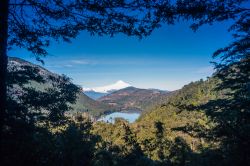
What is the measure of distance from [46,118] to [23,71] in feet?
7.49

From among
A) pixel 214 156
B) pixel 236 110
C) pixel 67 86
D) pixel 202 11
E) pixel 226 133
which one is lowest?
pixel 214 156

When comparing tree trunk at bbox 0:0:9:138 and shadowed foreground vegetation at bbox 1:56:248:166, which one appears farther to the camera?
shadowed foreground vegetation at bbox 1:56:248:166

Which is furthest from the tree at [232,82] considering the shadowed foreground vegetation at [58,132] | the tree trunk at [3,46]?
the tree trunk at [3,46]

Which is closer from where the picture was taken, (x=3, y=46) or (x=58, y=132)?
(x=3, y=46)

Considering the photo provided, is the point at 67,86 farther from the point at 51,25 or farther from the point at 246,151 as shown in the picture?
the point at 246,151

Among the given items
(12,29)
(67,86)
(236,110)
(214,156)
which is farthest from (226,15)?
(67,86)

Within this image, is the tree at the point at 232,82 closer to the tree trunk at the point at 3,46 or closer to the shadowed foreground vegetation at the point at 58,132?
the shadowed foreground vegetation at the point at 58,132

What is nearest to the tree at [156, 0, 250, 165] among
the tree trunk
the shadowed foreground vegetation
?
the shadowed foreground vegetation

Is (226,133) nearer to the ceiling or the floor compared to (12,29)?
nearer to the floor

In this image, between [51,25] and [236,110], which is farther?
[236,110]

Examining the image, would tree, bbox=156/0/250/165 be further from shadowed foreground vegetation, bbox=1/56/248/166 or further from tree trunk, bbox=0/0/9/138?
tree trunk, bbox=0/0/9/138

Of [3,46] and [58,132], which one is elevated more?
[3,46]

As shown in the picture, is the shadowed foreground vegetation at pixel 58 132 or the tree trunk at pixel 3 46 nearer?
the tree trunk at pixel 3 46

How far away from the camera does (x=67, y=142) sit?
809cm
